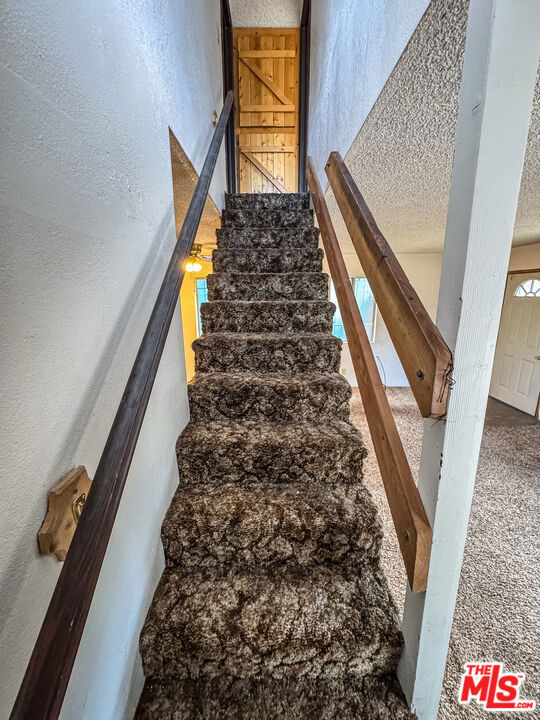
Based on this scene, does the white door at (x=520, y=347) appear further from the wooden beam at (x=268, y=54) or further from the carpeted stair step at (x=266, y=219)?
the wooden beam at (x=268, y=54)

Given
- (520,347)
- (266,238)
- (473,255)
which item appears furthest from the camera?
(520,347)

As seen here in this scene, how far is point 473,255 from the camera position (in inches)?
22.7

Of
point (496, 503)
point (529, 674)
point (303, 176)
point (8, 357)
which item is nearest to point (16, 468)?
point (8, 357)

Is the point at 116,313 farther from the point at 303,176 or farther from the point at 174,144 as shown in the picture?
the point at 303,176

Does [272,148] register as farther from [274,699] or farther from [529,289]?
[274,699]

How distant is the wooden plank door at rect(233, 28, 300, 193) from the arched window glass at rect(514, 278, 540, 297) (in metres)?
3.37

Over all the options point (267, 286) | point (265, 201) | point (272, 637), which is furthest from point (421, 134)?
point (272, 637)

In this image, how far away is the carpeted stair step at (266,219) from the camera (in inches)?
92.0

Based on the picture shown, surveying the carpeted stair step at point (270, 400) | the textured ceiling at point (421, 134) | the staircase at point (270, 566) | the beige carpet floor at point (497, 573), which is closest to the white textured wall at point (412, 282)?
the beige carpet floor at point (497, 573)

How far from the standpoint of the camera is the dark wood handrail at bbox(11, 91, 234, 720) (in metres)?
0.39

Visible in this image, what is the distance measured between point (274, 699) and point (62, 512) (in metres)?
0.84

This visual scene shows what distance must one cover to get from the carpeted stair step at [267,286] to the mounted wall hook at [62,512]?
1435mm

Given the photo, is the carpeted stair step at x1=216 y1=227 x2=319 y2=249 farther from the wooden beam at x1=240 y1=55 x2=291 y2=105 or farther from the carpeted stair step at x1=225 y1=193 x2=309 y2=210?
the wooden beam at x1=240 y1=55 x2=291 y2=105

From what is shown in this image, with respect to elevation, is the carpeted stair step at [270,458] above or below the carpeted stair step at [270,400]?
below
